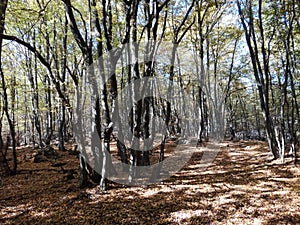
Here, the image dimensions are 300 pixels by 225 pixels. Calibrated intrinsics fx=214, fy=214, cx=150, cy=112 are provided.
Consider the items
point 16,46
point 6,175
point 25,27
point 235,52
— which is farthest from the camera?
point 235,52

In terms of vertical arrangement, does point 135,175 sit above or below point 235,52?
below

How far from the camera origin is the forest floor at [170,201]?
4.06m

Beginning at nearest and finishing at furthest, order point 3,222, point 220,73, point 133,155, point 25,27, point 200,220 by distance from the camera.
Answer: point 200,220, point 3,222, point 133,155, point 25,27, point 220,73

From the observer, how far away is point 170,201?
490 cm

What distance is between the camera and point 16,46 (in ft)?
45.0

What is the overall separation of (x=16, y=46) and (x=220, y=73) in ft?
55.7

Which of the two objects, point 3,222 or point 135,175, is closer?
point 3,222

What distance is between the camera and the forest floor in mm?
4062

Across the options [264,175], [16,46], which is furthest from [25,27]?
[264,175]

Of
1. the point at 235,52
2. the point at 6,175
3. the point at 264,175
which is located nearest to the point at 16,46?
the point at 6,175

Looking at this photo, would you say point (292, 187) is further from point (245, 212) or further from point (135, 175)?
point (135, 175)

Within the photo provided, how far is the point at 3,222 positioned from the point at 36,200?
3.70ft

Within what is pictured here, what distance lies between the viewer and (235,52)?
18156 millimetres

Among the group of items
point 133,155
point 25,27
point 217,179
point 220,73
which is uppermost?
point 25,27
